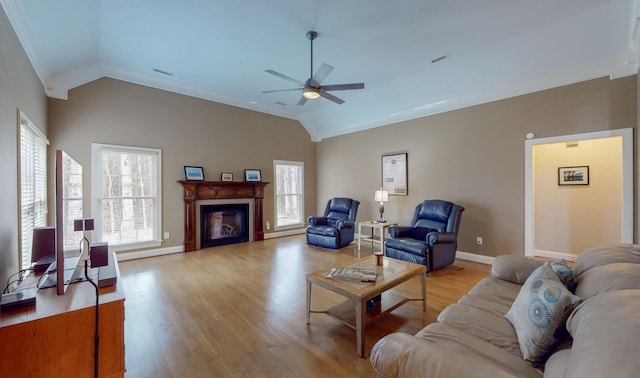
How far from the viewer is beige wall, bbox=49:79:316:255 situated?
14.0 feet

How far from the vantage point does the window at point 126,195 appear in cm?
447

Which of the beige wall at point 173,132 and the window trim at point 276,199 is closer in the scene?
the beige wall at point 173,132

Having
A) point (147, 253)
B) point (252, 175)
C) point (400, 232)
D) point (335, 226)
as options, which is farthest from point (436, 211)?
point (147, 253)

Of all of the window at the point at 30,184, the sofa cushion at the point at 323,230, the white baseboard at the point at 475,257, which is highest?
the window at the point at 30,184

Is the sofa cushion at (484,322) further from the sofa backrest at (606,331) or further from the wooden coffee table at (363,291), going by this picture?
the wooden coffee table at (363,291)

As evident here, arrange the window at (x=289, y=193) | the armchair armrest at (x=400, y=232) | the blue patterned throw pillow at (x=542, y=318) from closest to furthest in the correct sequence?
the blue patterned throw pillow at (x=542, y=318)
the armchair armrest at (x=400, y=232)
the window at (x=289, y=193)

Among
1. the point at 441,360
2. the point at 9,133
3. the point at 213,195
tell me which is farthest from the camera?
the point at 213,195

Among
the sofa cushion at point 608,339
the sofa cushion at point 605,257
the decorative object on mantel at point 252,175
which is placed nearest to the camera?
the sofa cushion at point 608,339

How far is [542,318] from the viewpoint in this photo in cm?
127

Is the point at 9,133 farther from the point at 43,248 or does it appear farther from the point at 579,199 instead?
the point at 579,199

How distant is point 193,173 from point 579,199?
7.10 meters

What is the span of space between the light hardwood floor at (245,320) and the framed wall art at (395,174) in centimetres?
189

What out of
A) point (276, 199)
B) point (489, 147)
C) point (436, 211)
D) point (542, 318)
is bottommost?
point (542, 318)

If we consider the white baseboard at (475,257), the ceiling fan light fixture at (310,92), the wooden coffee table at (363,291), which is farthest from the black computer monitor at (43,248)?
the white baseboard at (475,257)
